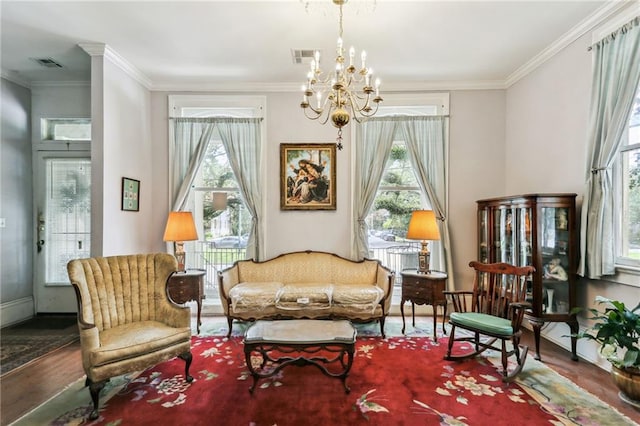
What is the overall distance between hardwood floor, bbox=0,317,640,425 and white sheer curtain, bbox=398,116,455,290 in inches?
68.5

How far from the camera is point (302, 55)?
3607mm

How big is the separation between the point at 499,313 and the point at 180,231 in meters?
3.62

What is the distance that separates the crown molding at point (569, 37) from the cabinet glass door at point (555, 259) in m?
1.80

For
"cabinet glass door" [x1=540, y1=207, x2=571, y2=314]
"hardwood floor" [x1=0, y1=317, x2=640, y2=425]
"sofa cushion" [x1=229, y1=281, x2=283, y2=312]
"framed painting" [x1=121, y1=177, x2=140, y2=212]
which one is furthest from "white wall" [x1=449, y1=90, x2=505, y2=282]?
"framed painting" [x1=121, y1=177, x2=140, y2=212]

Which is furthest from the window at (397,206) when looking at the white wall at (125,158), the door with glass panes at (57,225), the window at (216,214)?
the door with glass panes at (57,225)

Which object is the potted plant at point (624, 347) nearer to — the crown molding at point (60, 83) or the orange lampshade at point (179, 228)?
the orange lampshade at point (179, 228)

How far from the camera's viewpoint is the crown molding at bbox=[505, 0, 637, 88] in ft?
9.07

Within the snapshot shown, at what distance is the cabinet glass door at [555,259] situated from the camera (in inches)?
121

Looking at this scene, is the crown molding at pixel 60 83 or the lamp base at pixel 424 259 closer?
the lamp base at pixel 424 259

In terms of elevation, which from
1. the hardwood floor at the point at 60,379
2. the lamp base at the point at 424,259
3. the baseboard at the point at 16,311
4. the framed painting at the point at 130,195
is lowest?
the hardwood floor at the point at 60,379

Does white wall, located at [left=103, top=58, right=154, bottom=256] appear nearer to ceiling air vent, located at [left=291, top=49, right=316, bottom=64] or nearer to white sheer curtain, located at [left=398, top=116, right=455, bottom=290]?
ceiling air vent, located at [left=291, top=49, right=316, bottom=64]

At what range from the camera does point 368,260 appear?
13.8 ft

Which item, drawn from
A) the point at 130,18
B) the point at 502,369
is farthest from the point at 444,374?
the point at 130,18

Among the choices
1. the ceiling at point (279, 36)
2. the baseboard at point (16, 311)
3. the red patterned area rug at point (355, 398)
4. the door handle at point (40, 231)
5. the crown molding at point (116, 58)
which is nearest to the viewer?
the red patterned area rug at point (355, 398)
